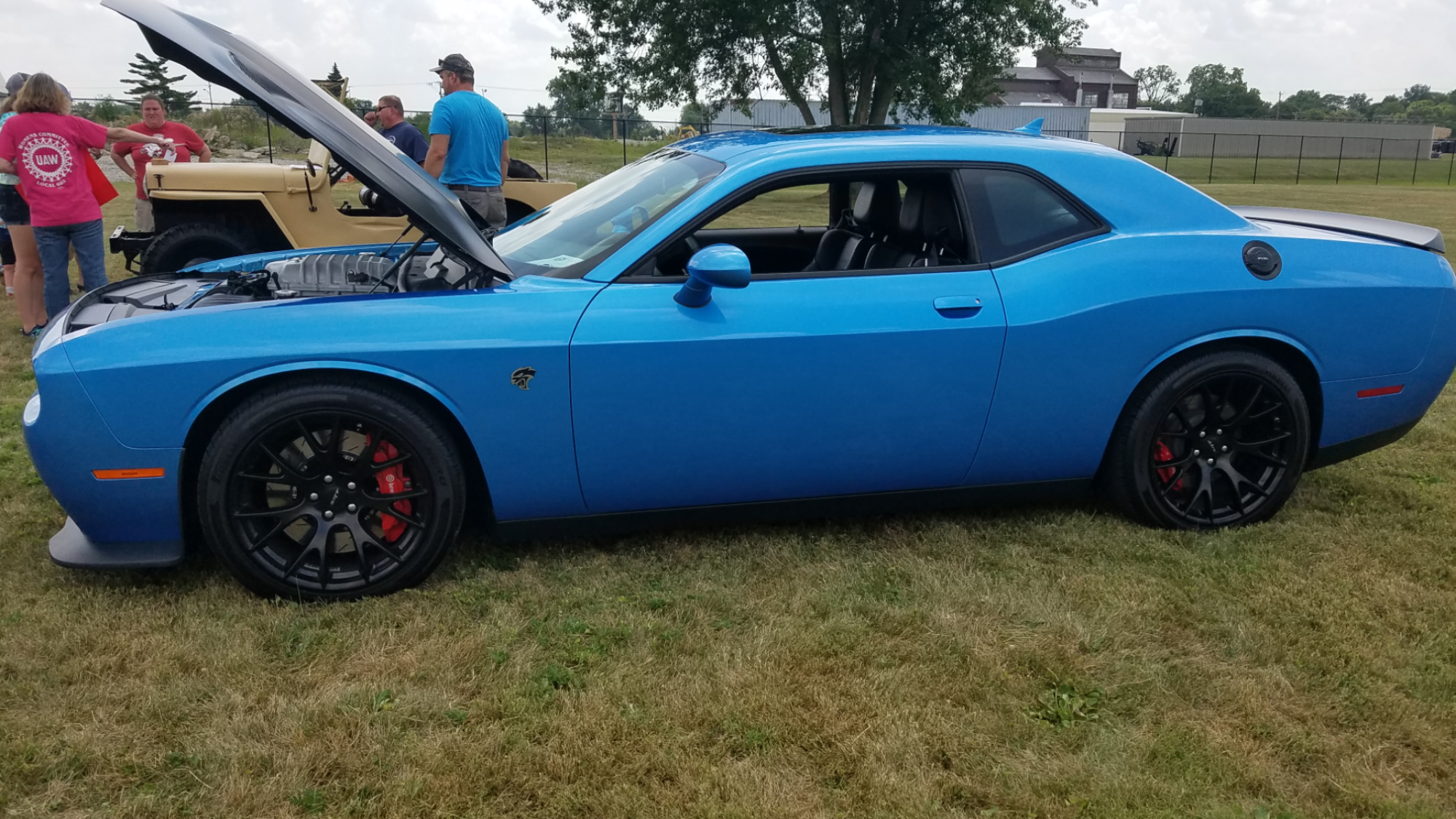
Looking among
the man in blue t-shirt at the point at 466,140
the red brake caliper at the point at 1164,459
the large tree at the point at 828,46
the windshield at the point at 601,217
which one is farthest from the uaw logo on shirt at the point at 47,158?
the large tree at the point at 828,46

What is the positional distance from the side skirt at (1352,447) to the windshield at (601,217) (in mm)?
2477

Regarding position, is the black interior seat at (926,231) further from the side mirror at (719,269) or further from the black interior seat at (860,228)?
the side mirror at (719,269)

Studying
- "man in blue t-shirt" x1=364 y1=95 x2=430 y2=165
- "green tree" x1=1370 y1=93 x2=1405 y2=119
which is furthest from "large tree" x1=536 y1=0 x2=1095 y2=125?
"green tree" x1=1370 y1=93 x2=1405 y2=119

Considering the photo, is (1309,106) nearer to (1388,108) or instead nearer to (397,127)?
(1388,108)

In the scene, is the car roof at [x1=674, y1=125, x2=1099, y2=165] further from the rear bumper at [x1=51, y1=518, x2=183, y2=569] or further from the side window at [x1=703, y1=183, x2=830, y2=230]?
the rear bumper at [x1=51, y1=518, x2=183, y2=569]

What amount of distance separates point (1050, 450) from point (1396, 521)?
58.4 inches

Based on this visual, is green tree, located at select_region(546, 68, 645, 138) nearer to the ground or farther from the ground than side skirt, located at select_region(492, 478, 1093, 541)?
farther from the ground

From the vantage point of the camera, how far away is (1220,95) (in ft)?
343

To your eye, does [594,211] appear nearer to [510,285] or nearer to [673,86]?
[510,285]

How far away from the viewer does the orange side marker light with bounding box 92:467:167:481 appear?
2900 mm

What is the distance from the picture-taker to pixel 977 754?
242 centimetres

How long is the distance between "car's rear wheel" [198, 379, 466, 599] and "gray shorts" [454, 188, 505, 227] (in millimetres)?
3897

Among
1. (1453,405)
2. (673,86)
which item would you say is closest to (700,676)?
(1453,405)

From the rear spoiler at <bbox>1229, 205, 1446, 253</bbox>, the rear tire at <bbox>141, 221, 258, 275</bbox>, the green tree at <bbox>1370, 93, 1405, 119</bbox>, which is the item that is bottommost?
the rear tire at <bbox>141, 221, 258, 275</bbox>
